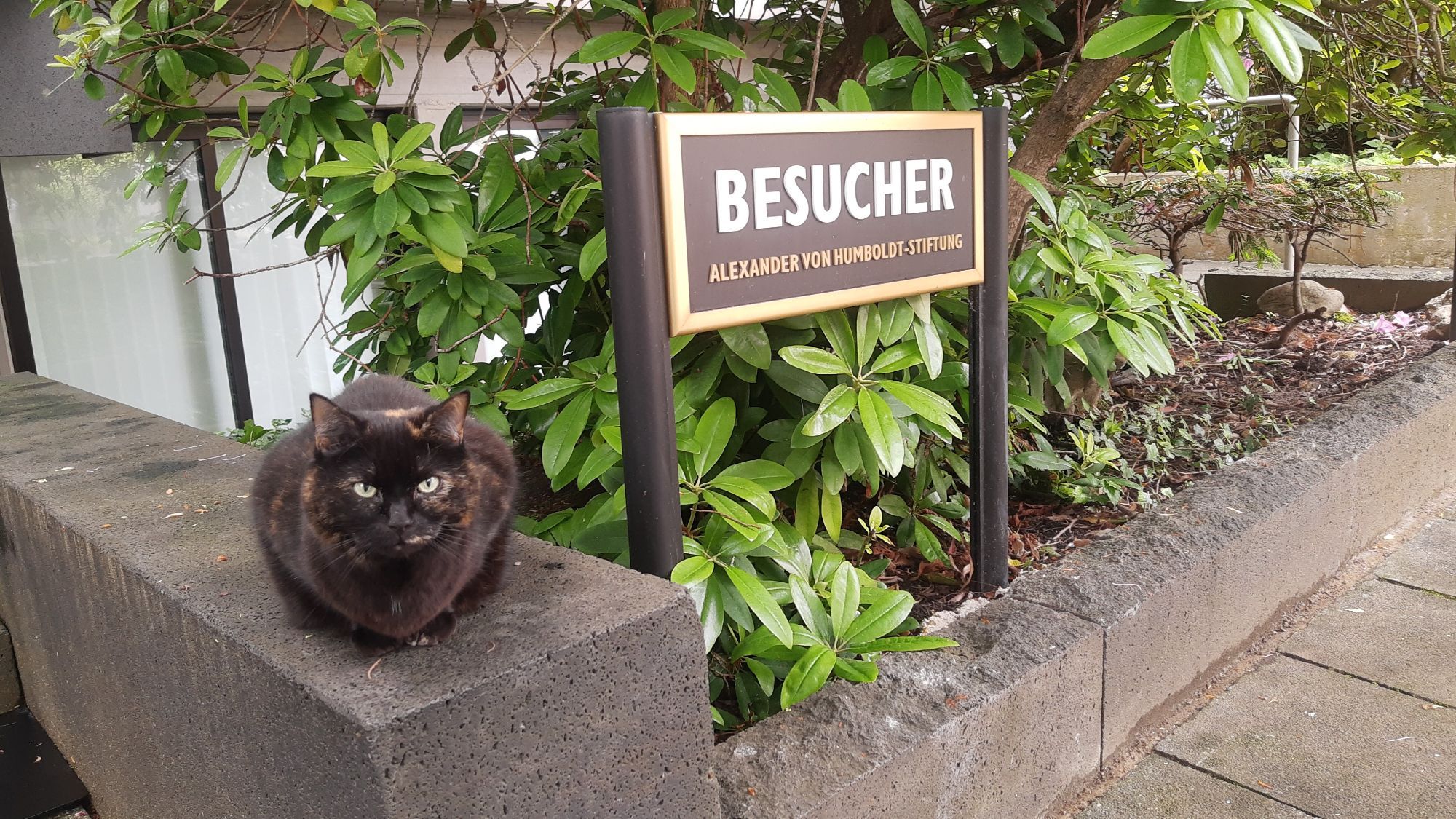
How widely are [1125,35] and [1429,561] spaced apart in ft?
8.85

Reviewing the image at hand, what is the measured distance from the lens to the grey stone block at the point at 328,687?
1.39 metres

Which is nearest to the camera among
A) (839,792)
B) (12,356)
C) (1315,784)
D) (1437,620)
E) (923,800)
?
(839,792)

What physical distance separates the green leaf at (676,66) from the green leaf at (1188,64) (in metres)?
1.03

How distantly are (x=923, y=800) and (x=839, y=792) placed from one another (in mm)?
298

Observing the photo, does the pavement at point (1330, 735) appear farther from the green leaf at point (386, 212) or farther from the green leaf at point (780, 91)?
the green leaf at point (386, 212)

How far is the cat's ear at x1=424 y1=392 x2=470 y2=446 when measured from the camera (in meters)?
1.50

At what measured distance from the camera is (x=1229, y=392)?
180 inches

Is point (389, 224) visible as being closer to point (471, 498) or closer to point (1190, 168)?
point (471, 498)

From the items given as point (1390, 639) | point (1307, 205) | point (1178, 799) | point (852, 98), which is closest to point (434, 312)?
point (852, 98)

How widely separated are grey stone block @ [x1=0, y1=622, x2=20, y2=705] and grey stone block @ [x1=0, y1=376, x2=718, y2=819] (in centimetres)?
53

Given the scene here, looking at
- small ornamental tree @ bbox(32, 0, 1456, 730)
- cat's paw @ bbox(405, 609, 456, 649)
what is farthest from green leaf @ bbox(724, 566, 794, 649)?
cat's paw @ bbox(405, 609, 456, 649)

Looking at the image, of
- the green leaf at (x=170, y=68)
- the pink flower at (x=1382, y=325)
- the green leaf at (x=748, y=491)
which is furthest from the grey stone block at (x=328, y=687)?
the pink flower at (x=1382, y=325)

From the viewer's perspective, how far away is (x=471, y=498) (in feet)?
5.06

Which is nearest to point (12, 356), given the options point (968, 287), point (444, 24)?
point (444, 24)
